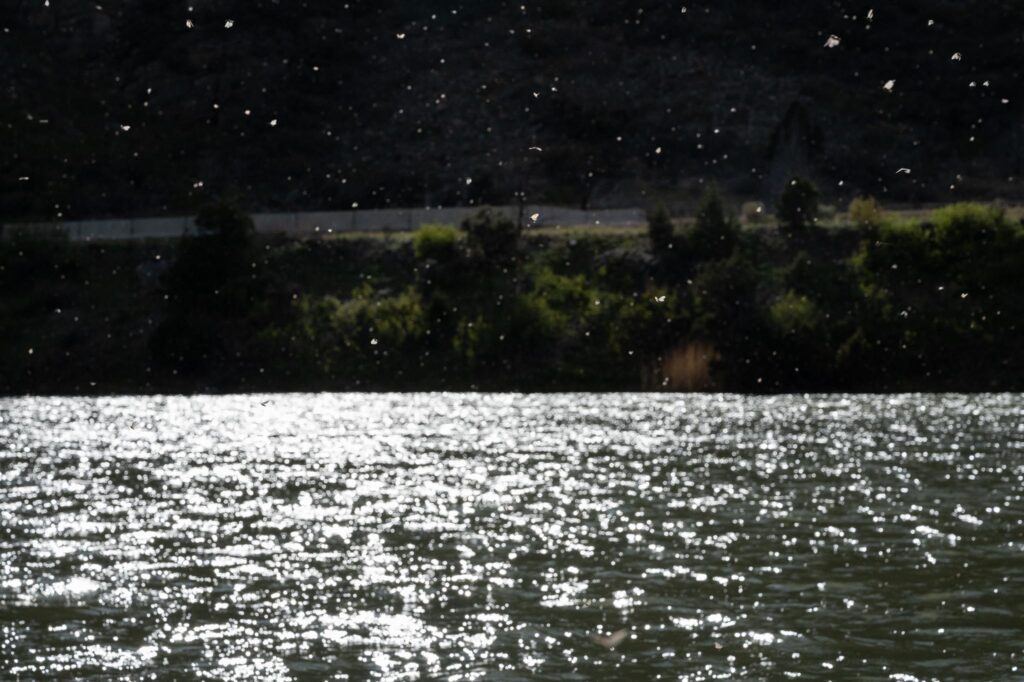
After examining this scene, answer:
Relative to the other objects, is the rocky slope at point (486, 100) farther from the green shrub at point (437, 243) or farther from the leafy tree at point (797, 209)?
the green shrub at point (437, 243)

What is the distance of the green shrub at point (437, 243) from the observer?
258 feet

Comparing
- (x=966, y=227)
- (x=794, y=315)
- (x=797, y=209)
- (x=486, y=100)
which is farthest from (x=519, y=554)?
(x=486, y=100)

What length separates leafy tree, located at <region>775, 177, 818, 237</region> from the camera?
79.0 meters

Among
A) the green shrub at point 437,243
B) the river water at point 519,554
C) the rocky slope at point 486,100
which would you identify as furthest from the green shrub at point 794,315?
the rocky slope at point 486,100

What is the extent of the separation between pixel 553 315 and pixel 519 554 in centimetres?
4773

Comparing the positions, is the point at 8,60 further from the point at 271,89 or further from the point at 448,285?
the point at 448,285

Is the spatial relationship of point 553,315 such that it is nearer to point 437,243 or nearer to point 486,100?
point 437,243

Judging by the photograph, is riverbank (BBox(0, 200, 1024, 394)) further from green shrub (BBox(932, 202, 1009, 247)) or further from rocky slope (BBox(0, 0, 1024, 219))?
rocky slope (BBox(0, 0, 1024, 219))

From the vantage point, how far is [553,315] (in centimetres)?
7275

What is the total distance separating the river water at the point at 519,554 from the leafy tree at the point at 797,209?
1301 inches

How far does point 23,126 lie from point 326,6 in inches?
1327

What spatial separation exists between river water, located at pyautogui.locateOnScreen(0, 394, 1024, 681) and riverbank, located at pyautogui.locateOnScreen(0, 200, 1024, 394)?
20.8m

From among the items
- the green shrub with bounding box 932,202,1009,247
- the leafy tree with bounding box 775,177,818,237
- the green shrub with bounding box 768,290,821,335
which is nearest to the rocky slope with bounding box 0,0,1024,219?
the leafy tree with bounding box 775,177,818,237

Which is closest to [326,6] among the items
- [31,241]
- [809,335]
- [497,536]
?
[31,241]
